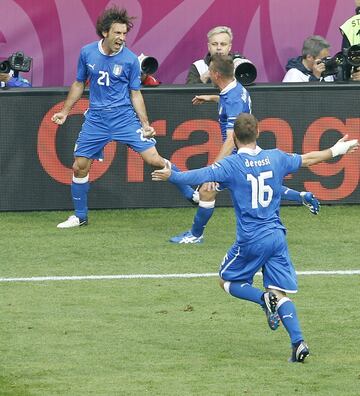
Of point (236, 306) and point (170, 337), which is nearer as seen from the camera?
point (170, 337)

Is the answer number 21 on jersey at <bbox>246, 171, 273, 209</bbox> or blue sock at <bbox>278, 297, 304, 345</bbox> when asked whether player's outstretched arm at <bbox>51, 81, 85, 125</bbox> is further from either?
blue sock at <bbox>278, 297, 304, 345</bbox>

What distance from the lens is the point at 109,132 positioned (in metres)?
14.6

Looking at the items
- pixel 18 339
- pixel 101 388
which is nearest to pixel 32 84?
pixel 18 339

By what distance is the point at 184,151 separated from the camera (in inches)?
629

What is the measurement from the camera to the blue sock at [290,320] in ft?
31.9

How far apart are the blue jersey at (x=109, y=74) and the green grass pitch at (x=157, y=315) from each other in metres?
1.42

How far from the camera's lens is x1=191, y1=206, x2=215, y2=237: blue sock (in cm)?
1423

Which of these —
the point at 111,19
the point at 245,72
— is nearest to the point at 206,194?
the point at 111,19

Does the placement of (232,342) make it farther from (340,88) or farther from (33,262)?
(340,88)

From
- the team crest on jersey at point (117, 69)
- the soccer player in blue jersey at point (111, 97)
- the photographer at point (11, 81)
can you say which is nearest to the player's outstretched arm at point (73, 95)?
the soccer player in blue jersey at point (111, 97)

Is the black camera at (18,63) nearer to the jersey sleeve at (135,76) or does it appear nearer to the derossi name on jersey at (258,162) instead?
the jersey sleeve at (135,76)

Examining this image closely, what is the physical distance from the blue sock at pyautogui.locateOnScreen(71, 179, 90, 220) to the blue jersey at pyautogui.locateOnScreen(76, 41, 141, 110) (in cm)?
89

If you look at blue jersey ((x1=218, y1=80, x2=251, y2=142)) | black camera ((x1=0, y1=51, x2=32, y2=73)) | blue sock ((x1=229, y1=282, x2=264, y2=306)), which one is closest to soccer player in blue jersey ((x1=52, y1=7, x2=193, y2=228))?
blue jersey ((x1=218, y1=80, x2=251, y2=142))

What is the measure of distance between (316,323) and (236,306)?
921 millimetres
